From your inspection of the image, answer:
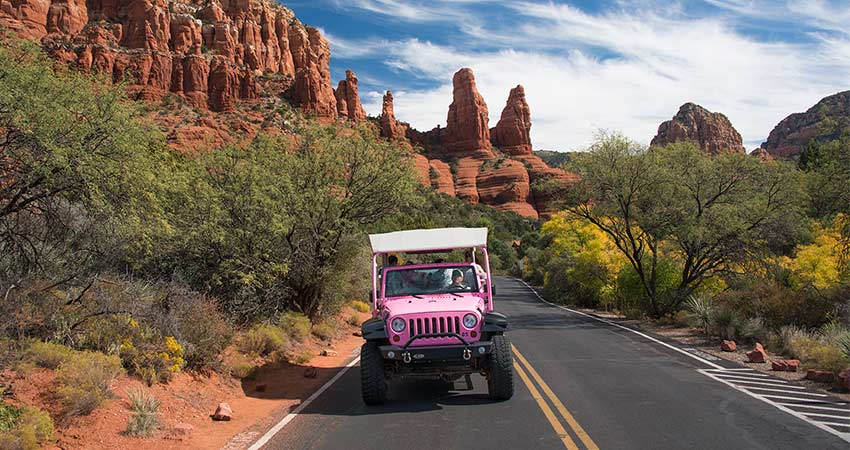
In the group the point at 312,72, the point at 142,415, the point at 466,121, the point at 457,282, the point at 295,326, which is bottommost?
the point at 295,326

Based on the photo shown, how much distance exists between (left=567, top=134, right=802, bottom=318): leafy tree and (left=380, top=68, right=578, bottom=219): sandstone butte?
3662 inches

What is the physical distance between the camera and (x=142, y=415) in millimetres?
7320

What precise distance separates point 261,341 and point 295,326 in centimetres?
274

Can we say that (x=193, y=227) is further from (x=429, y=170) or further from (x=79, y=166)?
(x=429, y=170)

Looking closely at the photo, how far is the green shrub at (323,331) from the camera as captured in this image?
17.2 metres

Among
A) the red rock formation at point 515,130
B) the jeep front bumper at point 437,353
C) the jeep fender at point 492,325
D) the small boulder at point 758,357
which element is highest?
the red rock formation at point 515,130

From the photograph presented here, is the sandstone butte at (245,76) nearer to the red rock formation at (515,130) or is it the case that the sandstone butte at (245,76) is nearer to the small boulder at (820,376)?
the red rock formation at (515,130)

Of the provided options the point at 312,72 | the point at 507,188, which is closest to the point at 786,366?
the point at 312,72

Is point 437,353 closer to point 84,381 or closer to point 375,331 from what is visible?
point 375,331

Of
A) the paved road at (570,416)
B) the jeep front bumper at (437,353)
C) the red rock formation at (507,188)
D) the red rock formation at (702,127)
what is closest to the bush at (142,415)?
the paved road at (570,416)

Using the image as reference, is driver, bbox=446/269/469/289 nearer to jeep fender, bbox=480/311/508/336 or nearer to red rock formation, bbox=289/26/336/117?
jeep fender, bbox=480/311/508/336

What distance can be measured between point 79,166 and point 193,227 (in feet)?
16.9

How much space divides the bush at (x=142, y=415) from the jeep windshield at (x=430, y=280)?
412 centimetres

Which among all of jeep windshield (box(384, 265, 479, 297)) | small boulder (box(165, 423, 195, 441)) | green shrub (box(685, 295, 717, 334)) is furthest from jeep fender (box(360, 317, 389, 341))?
green shrub (box(685, 295, 717, 334))
